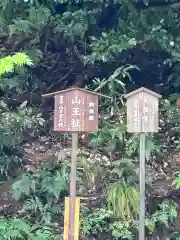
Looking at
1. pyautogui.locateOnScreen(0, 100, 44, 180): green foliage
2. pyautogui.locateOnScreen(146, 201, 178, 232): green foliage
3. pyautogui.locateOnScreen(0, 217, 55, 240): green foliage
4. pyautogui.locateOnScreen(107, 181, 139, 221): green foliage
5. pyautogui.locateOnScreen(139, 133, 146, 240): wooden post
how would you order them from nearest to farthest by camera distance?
1. pyautogui.locateOnScreen(139, 133, 146, 240): wooden post
2. pyautogui.locateOnScreen(0, 217, 55, 240): green foliage
3. pyautogui.locateOnScreen(146, 201, 178, 232): green foliage
4. pyautogui.locateOnScreen(107, 181, 139, 221): green foliage
5. pyautogui.locateOnScreen(0, 100, 44, 180): green foliage

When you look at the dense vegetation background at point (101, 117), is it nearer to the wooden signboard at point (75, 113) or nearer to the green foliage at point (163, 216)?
the green foliage at point (163, 216)

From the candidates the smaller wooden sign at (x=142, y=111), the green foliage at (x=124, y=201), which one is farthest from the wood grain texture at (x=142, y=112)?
the green foliage at (x=124, y=201)

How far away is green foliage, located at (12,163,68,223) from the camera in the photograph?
6.73 metres

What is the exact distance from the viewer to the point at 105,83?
8703 millimetres

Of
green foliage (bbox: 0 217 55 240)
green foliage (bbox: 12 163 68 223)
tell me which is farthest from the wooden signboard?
green foliage (bbox: 12 163 68 223)

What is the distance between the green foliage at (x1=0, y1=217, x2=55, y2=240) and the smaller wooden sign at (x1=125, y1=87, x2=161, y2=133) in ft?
5.69

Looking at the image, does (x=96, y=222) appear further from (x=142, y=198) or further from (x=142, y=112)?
(x=142, y=112)

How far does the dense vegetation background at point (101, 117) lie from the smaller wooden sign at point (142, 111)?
108 cm

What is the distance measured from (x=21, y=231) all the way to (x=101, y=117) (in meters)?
3.00

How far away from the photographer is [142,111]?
19.1 feet

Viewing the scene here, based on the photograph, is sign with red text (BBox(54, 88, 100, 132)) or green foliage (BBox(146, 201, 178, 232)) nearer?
sign with red text (BBox(54, 88, 100, 132))

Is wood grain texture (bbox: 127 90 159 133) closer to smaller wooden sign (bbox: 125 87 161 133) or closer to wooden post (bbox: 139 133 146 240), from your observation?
smaller wooden sign (bbox: 125 87 161 133)

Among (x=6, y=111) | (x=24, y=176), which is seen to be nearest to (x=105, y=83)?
(x=6, y=111)

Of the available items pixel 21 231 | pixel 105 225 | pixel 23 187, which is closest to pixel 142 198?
pixel 105 225
